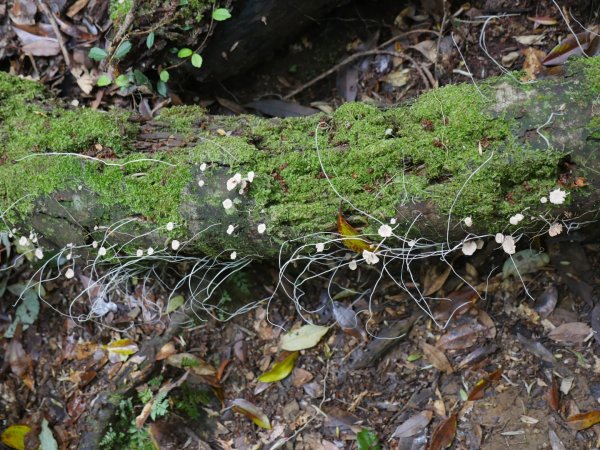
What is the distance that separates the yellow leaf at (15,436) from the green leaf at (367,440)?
205 cm

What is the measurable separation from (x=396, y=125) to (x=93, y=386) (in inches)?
95.4

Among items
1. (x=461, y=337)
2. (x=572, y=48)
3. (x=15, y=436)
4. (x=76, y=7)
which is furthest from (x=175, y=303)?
(x=572, y=48)

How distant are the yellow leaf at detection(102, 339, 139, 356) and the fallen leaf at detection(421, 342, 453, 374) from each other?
1.72m

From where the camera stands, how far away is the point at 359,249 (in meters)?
2.26

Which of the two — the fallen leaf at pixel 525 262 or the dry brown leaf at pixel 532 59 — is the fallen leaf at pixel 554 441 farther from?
the dry brown leaf at pixel 532 59

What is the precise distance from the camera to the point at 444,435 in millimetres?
2666

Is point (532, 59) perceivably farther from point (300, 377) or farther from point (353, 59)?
point (300, 377)

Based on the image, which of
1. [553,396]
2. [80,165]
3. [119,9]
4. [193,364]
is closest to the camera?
[80,165]

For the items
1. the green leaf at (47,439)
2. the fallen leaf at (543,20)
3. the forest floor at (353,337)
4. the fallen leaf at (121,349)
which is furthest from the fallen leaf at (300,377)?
the fallen leaf at (543,20)

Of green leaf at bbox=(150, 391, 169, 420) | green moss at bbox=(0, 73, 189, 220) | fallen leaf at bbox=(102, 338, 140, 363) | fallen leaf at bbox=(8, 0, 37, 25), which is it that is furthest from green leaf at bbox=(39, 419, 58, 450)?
fallen leaf at bbox=(8, 0, 37, 25)

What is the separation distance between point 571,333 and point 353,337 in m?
1.10

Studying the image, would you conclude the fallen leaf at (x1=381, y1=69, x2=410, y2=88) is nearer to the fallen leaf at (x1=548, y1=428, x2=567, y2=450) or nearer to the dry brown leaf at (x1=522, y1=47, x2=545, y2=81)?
the dry brown leaf at (x1=522, y1=47, x2=545, y2=81)

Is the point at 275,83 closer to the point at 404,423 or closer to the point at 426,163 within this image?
the point at 426,163

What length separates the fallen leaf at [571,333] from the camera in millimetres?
2629
